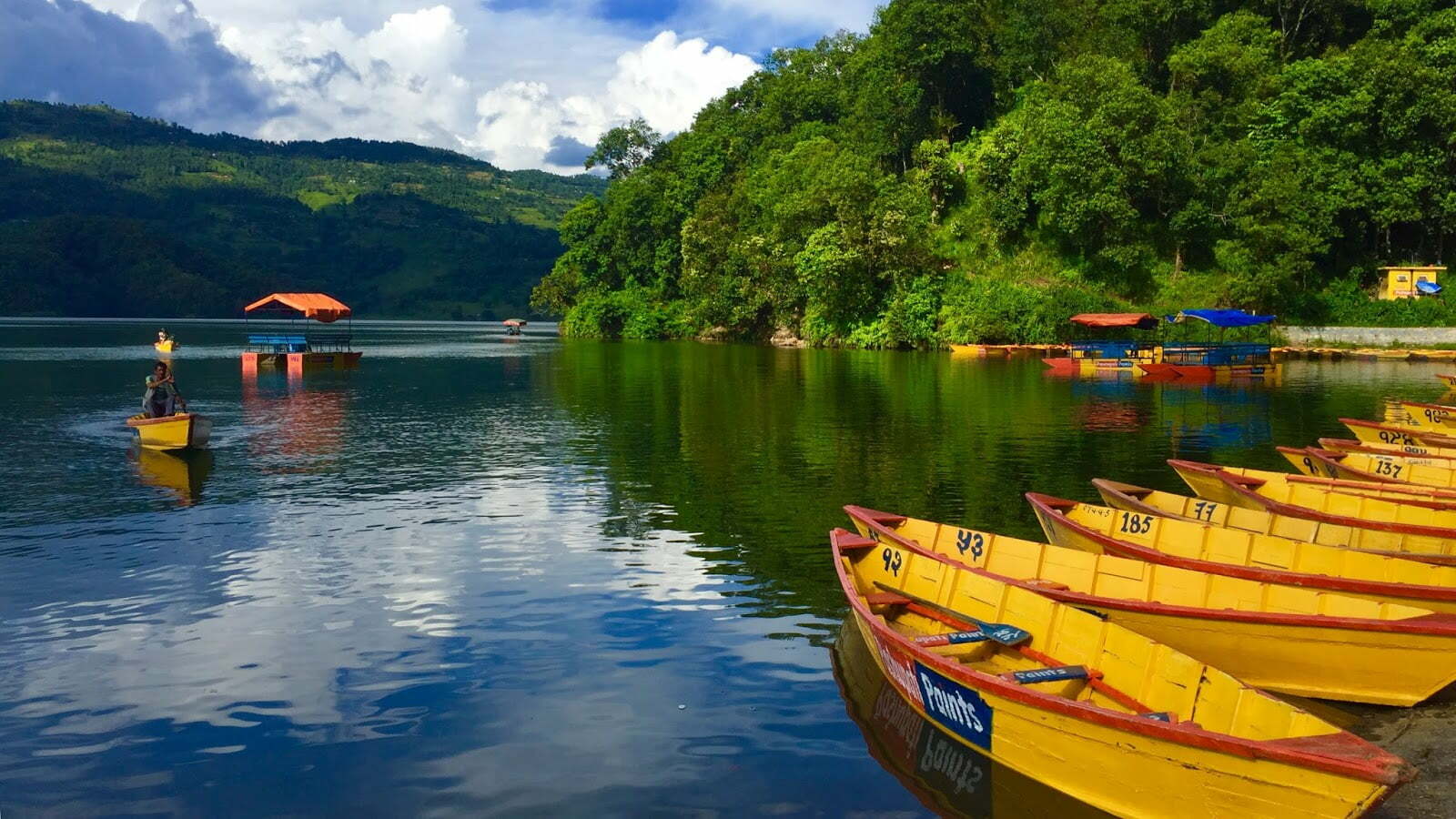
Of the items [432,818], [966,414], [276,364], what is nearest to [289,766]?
[432,818]

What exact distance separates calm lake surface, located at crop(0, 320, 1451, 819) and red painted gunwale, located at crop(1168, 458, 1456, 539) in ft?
15.8

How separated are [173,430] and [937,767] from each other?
30560 millimetres

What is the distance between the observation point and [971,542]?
1572 centimetres

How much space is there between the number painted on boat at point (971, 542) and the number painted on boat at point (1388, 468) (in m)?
13.4

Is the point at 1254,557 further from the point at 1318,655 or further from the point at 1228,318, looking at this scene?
the point at 1228,318

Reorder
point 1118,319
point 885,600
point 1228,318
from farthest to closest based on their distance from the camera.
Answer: point 1118,319, point 1228,318, point 885,600

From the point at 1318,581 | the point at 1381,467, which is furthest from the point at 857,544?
the point at 1381,467

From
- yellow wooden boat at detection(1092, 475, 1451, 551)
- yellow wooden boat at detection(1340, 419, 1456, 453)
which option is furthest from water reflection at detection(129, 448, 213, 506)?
yellow wooden boat at detection(1340, 419, 1456, 453)

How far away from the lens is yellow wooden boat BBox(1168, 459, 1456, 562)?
1645 cm

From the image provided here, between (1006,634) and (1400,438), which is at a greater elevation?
(1400,438)

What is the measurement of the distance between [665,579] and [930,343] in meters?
81.8

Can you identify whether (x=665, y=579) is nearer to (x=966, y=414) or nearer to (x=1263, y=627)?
(x=1263, y=627)

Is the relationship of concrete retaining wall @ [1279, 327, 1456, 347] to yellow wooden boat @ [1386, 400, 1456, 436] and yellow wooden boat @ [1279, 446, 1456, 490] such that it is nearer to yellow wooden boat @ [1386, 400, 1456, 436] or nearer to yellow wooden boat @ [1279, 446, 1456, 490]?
yellow wooden boat @ [1386, 400, 1456, 436]

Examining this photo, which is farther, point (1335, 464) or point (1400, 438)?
point (1400, 438)
